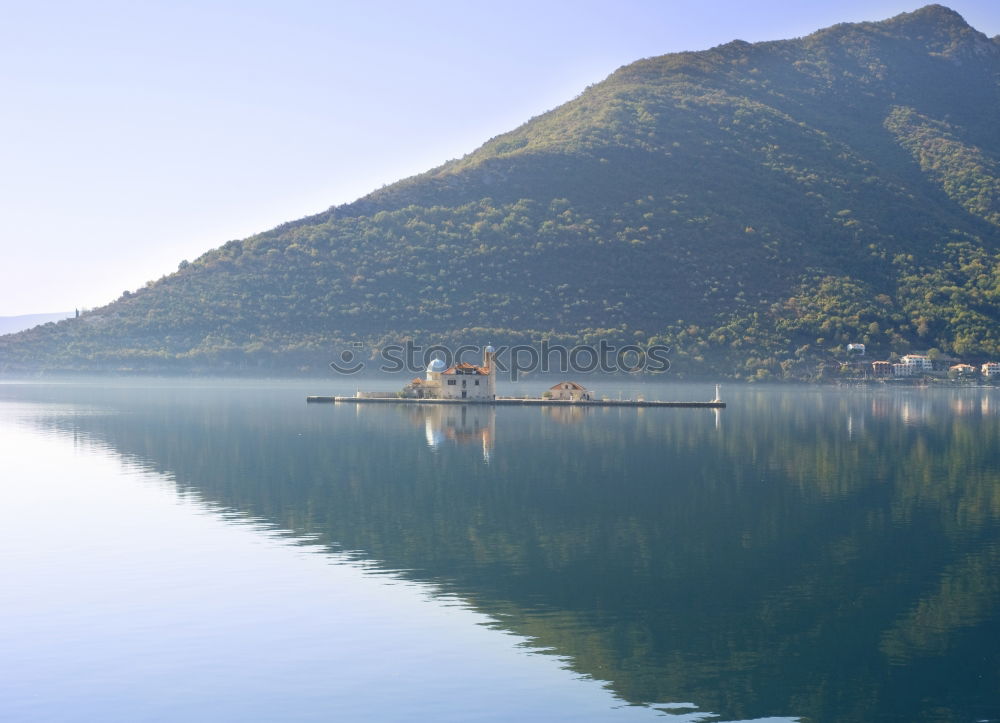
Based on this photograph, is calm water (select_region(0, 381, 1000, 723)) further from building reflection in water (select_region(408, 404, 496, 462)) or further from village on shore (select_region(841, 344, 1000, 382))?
village on shore (select_region(841, 344, 1000, 382))

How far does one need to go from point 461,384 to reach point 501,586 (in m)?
83.2

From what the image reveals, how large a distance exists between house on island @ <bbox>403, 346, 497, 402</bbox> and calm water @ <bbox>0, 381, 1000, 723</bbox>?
50534mm

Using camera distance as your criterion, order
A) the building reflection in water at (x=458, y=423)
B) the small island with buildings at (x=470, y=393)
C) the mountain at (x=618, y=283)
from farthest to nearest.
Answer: the mountain at (x=618, y=283)
the small island with buildings at (x=470, y=393)
the building reflection in water at (x=458, y=423)

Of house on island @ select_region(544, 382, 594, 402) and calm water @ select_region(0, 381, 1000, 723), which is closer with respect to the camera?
calm water @ select_region(0, 381, 1000, 723)

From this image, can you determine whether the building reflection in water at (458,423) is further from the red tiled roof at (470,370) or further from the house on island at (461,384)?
the red tiled roof at (470,370)

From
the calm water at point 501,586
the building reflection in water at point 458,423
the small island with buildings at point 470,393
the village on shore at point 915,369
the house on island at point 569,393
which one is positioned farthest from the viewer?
→ the village on shore at point 915,369

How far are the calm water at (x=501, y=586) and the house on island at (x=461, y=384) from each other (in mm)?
50534

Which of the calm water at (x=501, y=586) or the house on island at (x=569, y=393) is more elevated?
the house on island at (x=569, y=393)

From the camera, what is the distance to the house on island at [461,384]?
110 meters

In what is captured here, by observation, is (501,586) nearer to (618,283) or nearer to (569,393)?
(569,393)

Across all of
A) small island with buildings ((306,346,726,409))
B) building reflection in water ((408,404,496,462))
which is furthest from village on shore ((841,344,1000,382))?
building reflection in water ((408,404,496,462))

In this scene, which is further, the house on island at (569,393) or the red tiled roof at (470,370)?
the red tiled roof at (470,370)

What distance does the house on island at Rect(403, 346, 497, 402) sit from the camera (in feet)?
360

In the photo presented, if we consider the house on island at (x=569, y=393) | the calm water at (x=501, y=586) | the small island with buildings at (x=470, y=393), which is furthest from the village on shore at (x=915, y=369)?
the calm water at (x=501, y=586)
